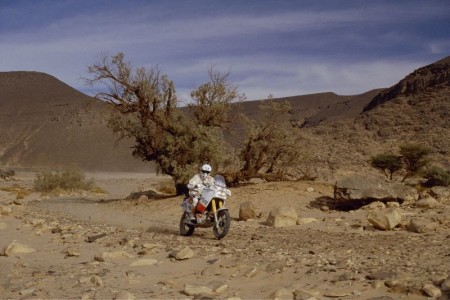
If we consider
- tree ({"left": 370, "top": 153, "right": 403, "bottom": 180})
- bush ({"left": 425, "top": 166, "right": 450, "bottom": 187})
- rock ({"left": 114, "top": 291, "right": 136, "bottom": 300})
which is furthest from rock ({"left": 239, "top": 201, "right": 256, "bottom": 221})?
tree ({"left": 370, "top": 153, "right": 403, "bottom": 180})

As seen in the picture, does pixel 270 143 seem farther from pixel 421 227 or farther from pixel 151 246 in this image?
pixel 151 246

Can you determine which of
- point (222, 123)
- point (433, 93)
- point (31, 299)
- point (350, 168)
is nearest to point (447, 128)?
point (433, 93)

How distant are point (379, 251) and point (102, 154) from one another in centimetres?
8827

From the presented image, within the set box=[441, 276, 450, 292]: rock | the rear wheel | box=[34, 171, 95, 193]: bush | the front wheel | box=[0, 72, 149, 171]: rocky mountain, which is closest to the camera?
box=[441, 276, 450, 292]: rock

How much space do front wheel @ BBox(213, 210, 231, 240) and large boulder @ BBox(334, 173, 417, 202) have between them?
24.3 feet

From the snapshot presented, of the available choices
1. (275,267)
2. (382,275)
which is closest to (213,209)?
(275,267)

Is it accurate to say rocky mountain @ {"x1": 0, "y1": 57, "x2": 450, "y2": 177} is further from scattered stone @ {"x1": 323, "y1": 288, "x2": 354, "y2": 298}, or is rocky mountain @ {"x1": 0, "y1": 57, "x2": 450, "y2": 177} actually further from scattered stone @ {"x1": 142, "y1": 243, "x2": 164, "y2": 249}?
scattered stone @ {"x1": 323, "y1": 288, "x2": 354, "y2": 298}

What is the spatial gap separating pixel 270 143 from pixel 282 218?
9.44 metres

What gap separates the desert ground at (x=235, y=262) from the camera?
6688mm

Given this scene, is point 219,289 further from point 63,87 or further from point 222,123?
point 63,87

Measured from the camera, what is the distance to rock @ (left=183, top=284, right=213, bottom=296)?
6.83 meters

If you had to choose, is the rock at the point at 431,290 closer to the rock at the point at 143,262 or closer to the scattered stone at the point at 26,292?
the rock at the point at 143,262

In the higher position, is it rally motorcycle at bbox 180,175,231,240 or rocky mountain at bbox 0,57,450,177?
rocky mountain at bbox 0,57,450,177

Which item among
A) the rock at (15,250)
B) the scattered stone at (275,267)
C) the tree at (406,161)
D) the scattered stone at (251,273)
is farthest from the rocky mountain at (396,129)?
the scattered stone at (251,273)
